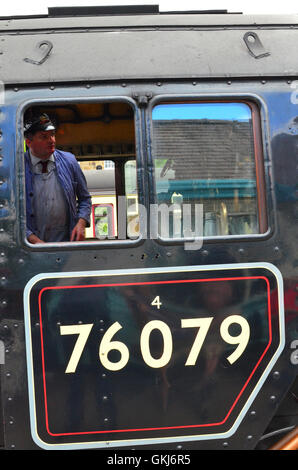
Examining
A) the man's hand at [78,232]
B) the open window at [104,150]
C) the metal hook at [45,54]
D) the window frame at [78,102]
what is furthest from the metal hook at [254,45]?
the man's hand at [78,232]

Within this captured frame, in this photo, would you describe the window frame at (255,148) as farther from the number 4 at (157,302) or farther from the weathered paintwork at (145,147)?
the number 4 at (157,302)

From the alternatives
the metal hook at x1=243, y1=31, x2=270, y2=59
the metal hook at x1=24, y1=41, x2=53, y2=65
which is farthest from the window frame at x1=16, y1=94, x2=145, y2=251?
the metal hook at x1=243, y1=31, x2=270, y2=59

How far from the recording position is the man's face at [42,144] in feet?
9.82

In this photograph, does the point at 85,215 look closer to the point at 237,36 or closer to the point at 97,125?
the point at 97,125

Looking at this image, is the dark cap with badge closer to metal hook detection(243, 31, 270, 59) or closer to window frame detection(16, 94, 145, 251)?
window frame detection(16, 94, 145, 251)

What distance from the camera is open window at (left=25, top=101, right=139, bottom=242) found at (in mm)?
3535

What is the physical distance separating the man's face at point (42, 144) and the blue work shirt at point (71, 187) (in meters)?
0.07

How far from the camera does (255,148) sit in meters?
2.81

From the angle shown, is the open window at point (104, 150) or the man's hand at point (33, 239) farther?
the open window at point (104, 150)

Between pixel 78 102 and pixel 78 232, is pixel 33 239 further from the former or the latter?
pixel 78 102

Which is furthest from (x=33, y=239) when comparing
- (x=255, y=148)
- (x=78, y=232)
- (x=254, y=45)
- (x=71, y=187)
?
(x=254, y=45)

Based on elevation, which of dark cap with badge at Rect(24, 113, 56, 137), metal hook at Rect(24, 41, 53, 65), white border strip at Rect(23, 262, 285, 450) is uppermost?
metal hook at Rect(24, 41, 53, 65)

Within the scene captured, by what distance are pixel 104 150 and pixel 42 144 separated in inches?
50.8

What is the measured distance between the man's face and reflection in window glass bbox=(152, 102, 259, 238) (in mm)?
668
